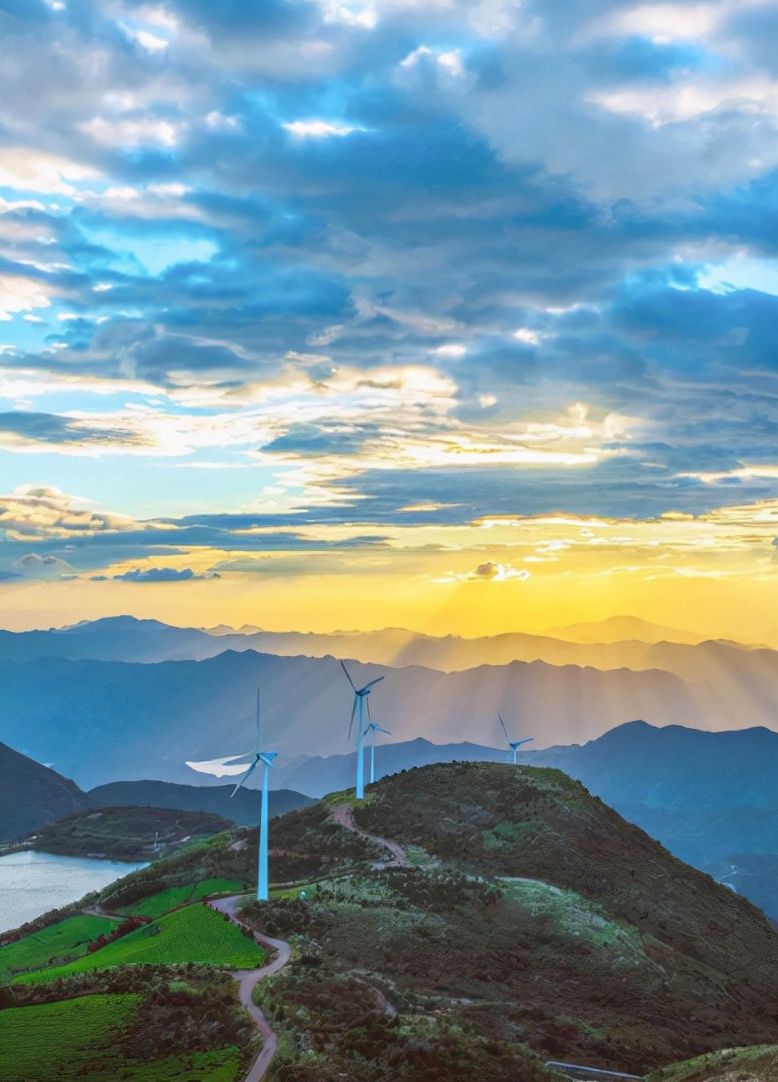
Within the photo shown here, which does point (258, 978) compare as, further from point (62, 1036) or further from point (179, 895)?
point (179, 895)

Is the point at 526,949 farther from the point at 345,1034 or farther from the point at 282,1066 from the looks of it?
the point at 282,1066

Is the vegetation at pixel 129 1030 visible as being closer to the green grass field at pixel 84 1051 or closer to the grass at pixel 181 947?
the green grass field at pixel 84 1051

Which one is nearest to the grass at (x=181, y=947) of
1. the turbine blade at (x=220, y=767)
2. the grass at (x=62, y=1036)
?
the grass at (x=62, y=1036)

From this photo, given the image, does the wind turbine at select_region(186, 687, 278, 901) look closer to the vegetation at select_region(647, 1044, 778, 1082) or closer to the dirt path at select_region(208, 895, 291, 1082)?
the dirt path at select_region(208, 895, 291, 1082)

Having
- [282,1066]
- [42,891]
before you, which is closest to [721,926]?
[282,1066]

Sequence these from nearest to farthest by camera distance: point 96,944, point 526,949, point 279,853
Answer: point 526,949 → point 96,944 → point 279,853

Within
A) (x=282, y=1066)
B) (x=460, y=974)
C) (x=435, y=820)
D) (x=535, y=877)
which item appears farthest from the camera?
(x=435, y=820)
